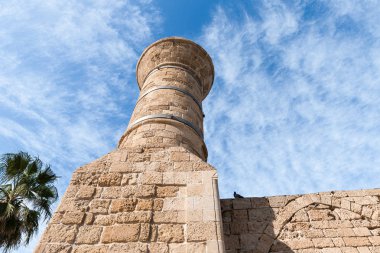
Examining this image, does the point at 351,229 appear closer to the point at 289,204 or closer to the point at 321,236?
the point at 321,236

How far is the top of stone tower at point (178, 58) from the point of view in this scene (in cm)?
714

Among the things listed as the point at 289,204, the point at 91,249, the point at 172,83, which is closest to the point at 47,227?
the point at 91,249

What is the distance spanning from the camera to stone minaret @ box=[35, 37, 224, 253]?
3029 mm

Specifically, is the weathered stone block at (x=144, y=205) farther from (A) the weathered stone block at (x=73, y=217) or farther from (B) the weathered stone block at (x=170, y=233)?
(A) the weathered stone block at (x=73, y=217)

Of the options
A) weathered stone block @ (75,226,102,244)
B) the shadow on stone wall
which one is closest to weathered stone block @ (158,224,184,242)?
weathered stone block @ (75,226,102,244)

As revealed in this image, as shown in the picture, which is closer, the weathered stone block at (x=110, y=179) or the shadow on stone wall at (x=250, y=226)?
the weathered stone block at (x=110, y=179)

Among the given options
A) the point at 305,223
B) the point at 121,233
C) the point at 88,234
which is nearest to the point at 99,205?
the point at 88,234

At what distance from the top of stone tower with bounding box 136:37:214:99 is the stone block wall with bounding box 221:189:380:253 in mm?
3742

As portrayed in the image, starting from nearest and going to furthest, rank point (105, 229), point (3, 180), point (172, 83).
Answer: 1. point (105, 229)
2. point (172, 83)
3. point (3, 180)

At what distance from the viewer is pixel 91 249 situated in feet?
9.78

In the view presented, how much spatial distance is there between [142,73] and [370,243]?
5873 mm

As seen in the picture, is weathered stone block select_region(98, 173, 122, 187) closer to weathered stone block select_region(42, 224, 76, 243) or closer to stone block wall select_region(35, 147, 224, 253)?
stone block wall select_region(35, 147, 224, 253)

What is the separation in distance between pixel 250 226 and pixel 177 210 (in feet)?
4.67

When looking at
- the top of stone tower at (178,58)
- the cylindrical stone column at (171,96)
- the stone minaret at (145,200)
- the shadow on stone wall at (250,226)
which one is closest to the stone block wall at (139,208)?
Result: the stone minaret at (145,200)
